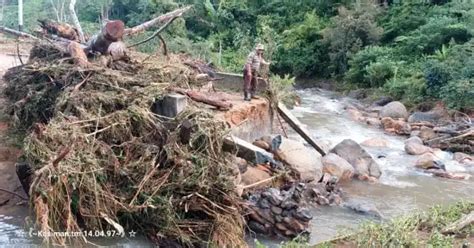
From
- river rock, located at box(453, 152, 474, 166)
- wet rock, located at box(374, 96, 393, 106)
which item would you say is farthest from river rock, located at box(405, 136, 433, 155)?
wet rock, located at box(374, 96, 393, 106)

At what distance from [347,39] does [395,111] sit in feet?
21.8

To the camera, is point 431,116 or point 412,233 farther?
point 431,116

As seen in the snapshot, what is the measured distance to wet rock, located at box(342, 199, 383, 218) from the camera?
32.1 feet

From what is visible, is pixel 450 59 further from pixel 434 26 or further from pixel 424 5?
pixel 424 5

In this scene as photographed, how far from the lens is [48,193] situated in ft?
22.1

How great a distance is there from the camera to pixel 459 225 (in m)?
7.59

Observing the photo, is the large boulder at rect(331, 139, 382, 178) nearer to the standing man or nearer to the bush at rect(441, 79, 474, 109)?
the standing man

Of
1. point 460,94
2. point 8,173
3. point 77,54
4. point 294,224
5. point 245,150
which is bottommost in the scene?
point 460,94

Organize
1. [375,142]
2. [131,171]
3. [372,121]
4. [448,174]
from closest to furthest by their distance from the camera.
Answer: [131,171]
[448,174]
[375,142]
[372,121]

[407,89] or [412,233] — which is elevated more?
[412,233]

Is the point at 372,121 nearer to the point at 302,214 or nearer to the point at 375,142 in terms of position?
the point at 375,142

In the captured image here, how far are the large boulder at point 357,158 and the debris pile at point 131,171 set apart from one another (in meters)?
5.13

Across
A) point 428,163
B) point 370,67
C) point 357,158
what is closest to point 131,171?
point 357,158

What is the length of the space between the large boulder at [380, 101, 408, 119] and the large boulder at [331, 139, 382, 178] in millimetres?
6894
